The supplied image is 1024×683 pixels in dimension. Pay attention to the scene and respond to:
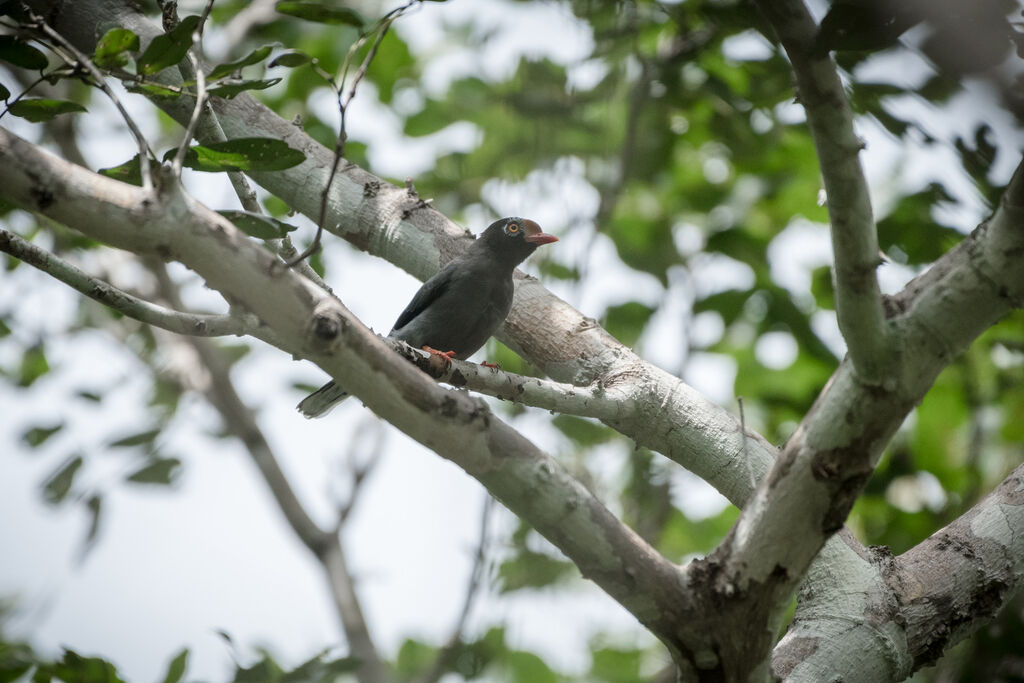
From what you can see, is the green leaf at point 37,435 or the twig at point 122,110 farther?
the green leaf at point 37,435

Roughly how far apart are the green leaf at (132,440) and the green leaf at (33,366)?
1.97 meters

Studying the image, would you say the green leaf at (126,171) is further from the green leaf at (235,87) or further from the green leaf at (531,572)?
the green leaf at (531,572)

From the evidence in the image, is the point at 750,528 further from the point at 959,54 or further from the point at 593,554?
the point at 959,54

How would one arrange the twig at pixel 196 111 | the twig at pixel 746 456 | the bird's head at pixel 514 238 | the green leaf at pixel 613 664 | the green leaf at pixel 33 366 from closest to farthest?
the twig at pixel 196 111
the twig at pixel 746 456
the bird's head at pixel 514 238
the green leaf at pixel 33 366
the green leaf at pixel 613 664

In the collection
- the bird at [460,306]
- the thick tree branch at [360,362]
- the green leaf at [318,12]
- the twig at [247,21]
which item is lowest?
the thick tree branch at [360,362]

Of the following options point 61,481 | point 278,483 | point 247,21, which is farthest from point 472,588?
point 247,21

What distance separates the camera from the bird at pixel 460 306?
14.2ft

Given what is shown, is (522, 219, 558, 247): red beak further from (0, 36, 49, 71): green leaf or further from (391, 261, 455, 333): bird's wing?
(0, 36, 49, 71): green leaf

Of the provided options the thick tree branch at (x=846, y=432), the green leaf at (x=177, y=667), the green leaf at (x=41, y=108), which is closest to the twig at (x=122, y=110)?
the green leaf at (x=41, y=108)

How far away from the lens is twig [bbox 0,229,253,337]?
8.38ft

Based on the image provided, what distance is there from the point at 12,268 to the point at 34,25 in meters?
3.70

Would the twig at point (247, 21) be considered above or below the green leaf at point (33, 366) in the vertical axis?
above

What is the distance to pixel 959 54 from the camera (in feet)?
5.94

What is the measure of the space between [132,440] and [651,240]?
150 inches
